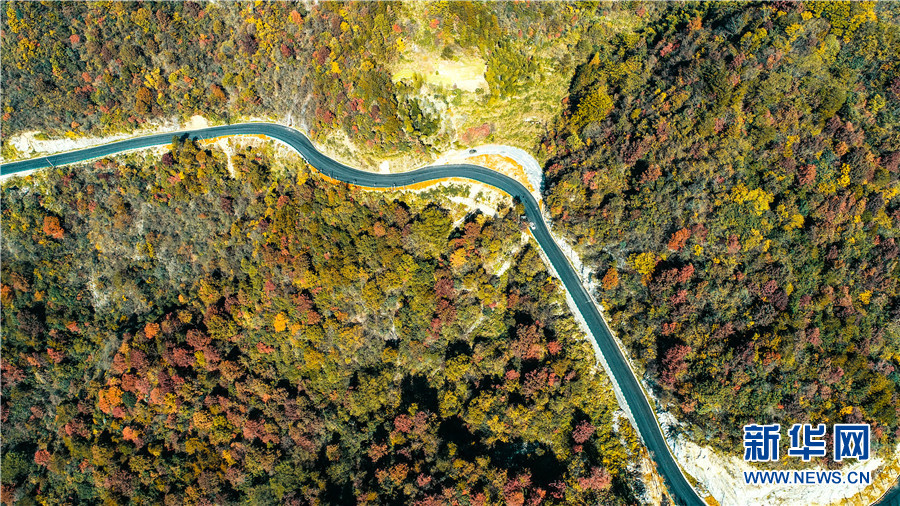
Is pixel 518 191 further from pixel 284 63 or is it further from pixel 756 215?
pixel 284 63

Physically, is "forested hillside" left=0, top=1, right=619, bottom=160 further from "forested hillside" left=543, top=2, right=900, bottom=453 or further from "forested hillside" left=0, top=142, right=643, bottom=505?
"forested hillside" left=543, top=2, right=900, bottom=453

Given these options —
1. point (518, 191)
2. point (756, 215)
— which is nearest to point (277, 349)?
point (518, 191)

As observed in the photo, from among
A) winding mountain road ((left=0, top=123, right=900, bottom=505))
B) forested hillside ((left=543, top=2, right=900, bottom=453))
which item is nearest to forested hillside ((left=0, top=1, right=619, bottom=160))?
winding mountain road ((left=0, top=123, right=900, bottom=505))

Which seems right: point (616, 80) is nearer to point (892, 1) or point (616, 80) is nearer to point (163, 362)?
point (892, 1)

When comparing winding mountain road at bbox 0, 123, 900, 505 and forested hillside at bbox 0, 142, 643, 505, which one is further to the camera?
forested hillside at bbox 0, 142, 643, 505

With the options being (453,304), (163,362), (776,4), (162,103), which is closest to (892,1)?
(776,4)

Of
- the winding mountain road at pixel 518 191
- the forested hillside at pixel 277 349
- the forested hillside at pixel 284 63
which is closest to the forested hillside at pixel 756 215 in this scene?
the winding mountain road at pixel 518 191
